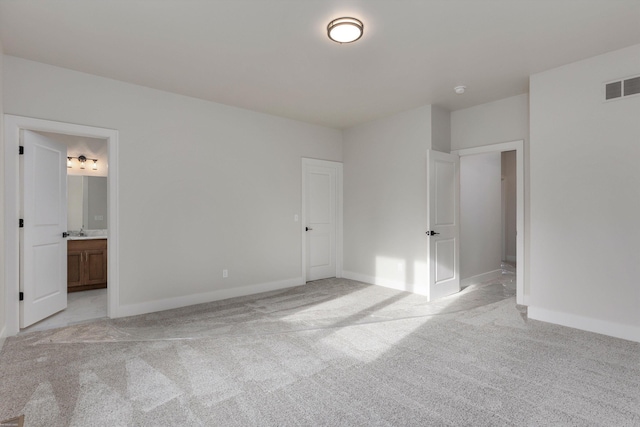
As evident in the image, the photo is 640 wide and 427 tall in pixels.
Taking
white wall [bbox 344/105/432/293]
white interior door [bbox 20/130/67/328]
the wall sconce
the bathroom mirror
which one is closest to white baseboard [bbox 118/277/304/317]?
white interior door [bbox 20/130/67/328]

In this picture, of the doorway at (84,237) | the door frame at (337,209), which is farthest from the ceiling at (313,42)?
the door frame at (337,209)

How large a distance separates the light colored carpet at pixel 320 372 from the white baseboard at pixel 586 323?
0.14 m

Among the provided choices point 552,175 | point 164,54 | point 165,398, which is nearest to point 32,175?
point 164,54

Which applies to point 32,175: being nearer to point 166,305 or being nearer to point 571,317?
point 166,305

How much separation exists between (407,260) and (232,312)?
2.67 metres

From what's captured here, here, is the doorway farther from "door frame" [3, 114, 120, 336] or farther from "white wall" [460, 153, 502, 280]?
"white wall" [460, 153, 502, 280]

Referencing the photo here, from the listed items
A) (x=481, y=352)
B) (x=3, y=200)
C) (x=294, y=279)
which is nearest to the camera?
(x=481, y=352)

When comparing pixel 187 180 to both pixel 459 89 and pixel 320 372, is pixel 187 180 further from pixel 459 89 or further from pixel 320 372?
pixel 459 89

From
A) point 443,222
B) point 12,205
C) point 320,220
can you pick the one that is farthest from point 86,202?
point 443,222

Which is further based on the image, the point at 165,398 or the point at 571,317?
the point at 571,317

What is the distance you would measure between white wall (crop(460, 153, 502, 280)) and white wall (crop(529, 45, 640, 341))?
71.8 inches

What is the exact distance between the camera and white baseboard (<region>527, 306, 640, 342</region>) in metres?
3.17

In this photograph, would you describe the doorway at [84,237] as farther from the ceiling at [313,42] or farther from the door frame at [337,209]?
the door frame at [337,209]

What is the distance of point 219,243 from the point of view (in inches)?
185
